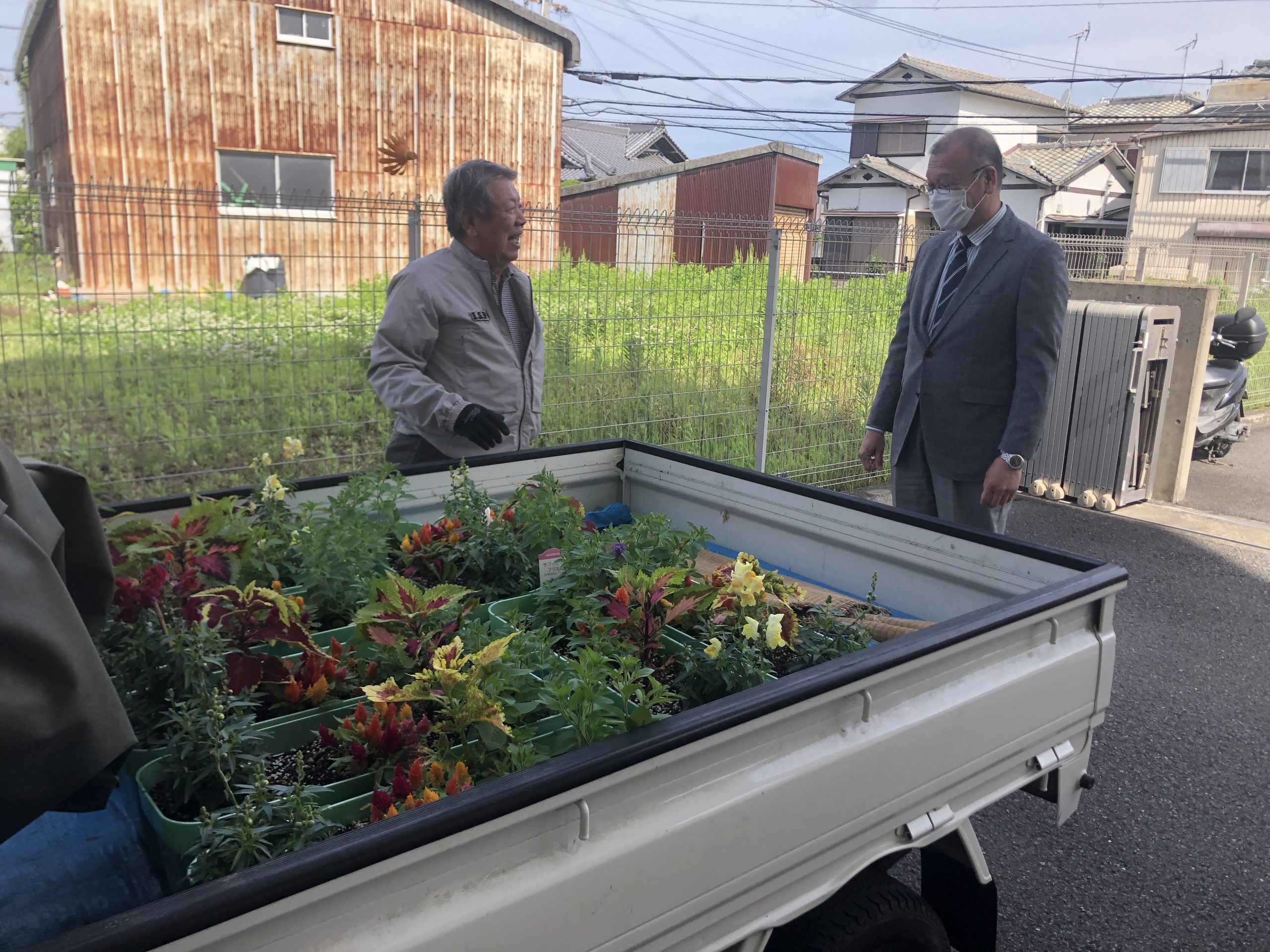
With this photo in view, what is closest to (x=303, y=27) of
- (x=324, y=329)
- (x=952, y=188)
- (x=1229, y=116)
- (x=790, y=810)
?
(x=324, y=329)

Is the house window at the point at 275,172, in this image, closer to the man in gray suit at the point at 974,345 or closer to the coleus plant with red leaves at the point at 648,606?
the man in gray suit at the point at 974,345

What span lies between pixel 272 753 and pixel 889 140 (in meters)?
53.9

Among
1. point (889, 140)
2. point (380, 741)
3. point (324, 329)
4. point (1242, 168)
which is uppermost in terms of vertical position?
point (889, 140)

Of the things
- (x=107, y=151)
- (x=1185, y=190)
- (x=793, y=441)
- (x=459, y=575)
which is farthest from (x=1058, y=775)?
(x=1185, y=190)

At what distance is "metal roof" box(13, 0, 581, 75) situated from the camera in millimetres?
18375

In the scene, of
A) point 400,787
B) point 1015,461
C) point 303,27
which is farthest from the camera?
point 303,27

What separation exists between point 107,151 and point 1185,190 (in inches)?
1415

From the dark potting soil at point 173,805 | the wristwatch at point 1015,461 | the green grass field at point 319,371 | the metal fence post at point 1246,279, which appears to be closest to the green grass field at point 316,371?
the green grass field at point 319,371

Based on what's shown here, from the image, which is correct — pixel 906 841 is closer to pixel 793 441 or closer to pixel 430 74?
pixel 793 441

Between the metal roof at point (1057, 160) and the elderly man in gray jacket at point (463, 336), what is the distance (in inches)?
1439

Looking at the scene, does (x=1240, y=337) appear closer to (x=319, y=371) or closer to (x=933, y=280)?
(x=933, y=280)

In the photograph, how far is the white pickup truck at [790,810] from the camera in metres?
1.14

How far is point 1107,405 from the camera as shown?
7.02 meters

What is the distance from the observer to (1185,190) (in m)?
35.2
